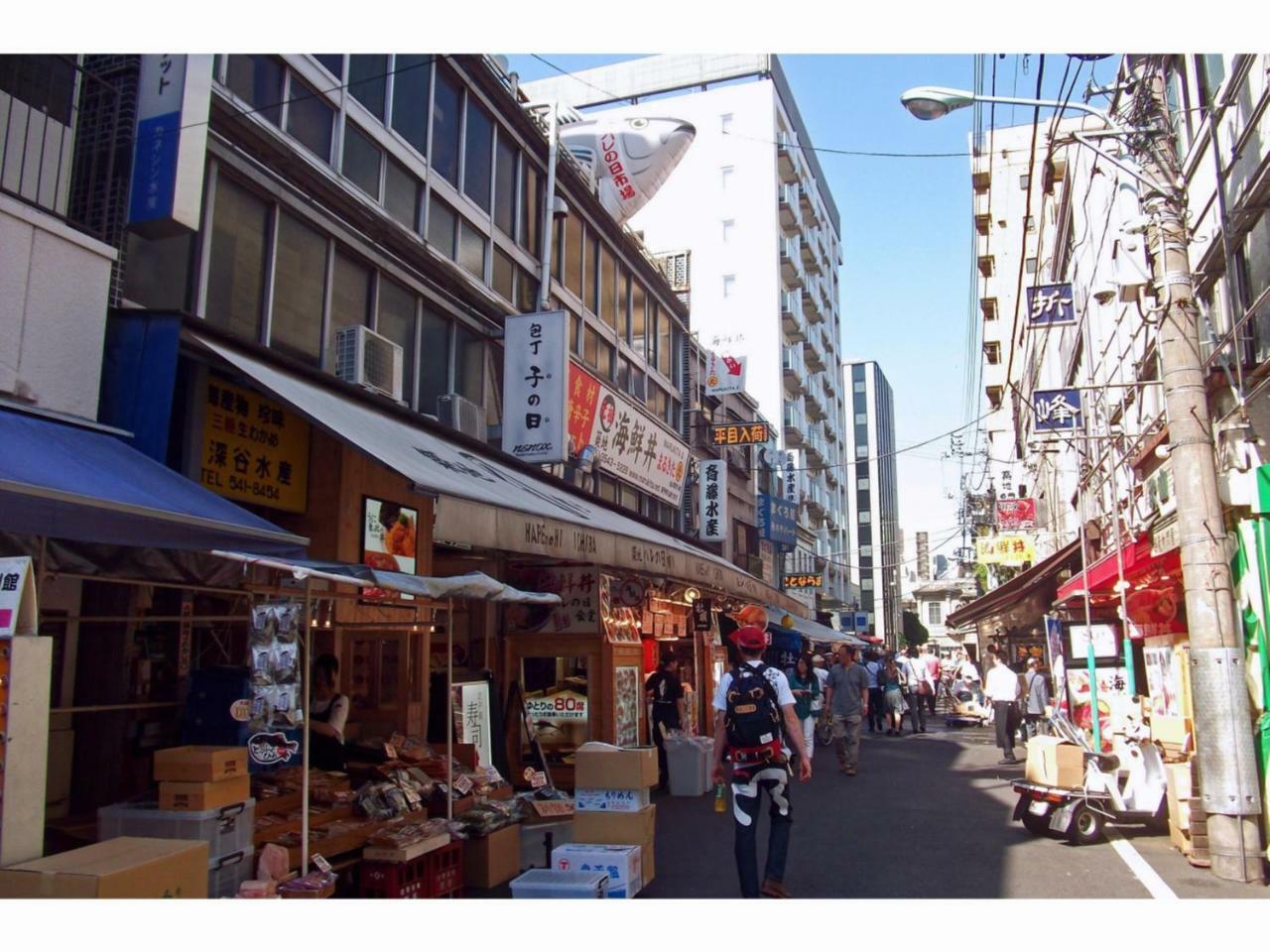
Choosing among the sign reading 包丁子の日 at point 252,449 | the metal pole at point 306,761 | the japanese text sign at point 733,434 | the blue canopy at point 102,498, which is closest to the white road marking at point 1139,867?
the metal pole at point 306,761

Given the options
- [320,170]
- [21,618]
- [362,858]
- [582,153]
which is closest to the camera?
[21,618]

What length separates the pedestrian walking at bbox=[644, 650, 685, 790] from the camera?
13.3 m

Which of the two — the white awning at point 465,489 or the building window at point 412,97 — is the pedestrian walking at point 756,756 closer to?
the white awning at point 465,489

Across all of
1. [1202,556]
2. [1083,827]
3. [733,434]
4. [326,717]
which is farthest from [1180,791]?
[733,434]

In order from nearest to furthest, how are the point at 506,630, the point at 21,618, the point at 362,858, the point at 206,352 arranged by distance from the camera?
the point at 21,618 < the point at 362,858 < the point at 206,352 < the point at 506,630

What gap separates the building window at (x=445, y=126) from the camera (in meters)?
13.2

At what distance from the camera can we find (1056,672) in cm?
1802

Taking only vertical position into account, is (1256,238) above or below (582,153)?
below

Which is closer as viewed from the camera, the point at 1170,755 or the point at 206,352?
the point at 206,352

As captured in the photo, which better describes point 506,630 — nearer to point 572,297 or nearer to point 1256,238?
point 572,297

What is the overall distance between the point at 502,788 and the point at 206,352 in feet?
15.0

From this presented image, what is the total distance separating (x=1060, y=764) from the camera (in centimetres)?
950

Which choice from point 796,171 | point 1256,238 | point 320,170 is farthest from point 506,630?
point 796,171

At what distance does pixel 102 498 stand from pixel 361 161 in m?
7.16
